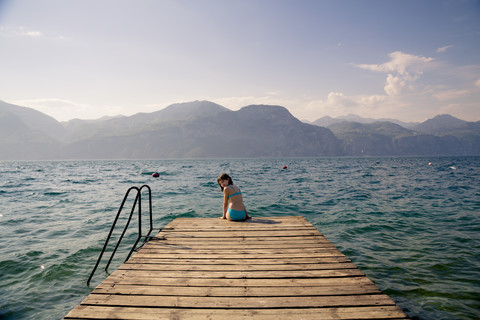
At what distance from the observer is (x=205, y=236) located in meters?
6.62

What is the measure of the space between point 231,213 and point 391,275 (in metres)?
4.75

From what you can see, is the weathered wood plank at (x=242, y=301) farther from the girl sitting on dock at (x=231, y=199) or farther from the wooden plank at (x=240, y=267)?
the girl sitting on dock at (x=231, y=199)

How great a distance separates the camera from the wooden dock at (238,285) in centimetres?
319

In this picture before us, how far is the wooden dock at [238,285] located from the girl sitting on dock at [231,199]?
1776 millimetres

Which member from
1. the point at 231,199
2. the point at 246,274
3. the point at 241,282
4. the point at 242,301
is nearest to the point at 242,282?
the point at 241,282

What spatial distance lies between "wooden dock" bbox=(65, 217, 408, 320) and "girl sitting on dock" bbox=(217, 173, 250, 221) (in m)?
1.78

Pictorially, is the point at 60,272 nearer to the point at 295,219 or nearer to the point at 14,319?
the point at 14,319

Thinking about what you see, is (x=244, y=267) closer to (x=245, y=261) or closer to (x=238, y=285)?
(x=245, y=261)

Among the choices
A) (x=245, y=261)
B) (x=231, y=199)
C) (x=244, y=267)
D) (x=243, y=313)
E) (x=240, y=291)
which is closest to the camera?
(x=243, y=313)

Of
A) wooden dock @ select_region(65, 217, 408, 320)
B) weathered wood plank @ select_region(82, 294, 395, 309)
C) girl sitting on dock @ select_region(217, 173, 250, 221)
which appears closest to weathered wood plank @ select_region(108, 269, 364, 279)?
wooden dock @ select_region(65, 217, 408, 320)

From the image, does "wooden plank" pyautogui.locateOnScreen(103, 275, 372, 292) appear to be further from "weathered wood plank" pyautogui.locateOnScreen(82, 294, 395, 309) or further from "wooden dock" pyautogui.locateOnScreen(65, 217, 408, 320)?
"weathered wood plank" pyautogui.locateOnScreen(82, 294, 395, 309)

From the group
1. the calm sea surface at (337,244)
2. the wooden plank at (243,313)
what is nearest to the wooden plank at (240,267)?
the wooden plank at (243,313)

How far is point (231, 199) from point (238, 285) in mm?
4193

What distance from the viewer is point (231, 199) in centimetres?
800
